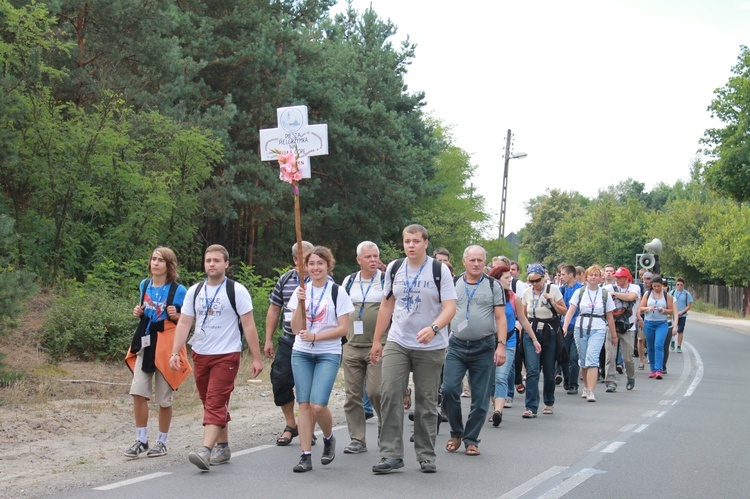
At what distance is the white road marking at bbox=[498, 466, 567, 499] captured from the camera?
702 centimetres

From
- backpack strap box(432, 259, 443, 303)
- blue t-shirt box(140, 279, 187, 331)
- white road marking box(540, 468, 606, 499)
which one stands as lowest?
white road marking box(540, 468, 606, 499)

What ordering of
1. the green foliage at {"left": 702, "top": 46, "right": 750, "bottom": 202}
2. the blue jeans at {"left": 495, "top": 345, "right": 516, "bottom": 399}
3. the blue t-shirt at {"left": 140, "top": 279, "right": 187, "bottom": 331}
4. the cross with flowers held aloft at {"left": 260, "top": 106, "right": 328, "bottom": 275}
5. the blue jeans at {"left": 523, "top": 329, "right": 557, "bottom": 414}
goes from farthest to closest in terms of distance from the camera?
the green foliage at {"left": 702, "top": 46, "right": 750, "bottom": 202} < the blue jeans at {"left": 523, "top": 329, "right": 557, "bottom": 414} < the blue jeans at {"left": 495, "top": 345, "right": 516, "bottom": 399} < the blue t-shirt at {"left": 140, "top": 279, "right": 187, "bottom": 331} < the cross with flowers held aloft at {"left": 260, "top": 106, "right": 328, "bottom": 275}

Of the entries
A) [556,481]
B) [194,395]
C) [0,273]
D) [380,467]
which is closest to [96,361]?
[194,395]

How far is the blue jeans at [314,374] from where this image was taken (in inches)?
308

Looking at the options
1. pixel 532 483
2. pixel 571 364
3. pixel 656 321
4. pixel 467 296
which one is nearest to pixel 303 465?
pixel 532 483

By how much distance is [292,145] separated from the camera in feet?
28.7

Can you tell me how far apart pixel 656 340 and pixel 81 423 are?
11.9 meters

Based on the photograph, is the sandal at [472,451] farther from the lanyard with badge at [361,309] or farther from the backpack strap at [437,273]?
the backpack strap at [437,273]

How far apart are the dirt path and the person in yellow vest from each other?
1.03 feet

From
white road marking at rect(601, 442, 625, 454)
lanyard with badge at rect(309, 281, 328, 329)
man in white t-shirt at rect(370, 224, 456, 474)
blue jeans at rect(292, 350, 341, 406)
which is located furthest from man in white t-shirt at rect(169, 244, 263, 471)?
white road marking at rect(601, 442, 625, 454)

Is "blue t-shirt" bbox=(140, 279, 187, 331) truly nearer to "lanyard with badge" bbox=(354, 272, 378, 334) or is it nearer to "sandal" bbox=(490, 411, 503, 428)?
"lanyard with badge" bbox=(354, 272, 378, 334)

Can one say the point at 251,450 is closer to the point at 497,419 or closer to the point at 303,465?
the point at 303,465

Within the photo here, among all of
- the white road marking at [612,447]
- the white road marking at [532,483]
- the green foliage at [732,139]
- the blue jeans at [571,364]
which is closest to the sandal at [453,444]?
the white road marking at [532,483]

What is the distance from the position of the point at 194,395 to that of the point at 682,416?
252 inches
